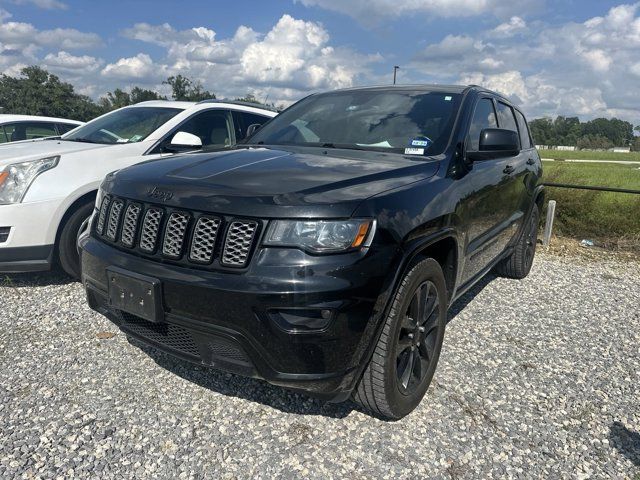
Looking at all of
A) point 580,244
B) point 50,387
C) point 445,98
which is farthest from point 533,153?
point 50,387

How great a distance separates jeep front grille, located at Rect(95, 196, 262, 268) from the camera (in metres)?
2.14

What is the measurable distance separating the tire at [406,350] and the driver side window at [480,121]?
110 centimetres

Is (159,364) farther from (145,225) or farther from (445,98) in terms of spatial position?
(445,98)

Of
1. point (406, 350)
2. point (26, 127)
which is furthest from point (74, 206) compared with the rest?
point (26, 127)

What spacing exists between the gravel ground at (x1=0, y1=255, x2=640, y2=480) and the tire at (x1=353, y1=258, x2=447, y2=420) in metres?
0.17

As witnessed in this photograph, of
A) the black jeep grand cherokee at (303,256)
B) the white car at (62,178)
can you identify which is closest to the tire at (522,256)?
the black jeep grand cherokee at (303,256)

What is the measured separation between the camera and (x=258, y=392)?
9.54 ft

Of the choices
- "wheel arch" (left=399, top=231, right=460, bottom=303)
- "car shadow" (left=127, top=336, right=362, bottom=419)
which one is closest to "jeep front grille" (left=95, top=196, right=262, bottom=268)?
"car shadow" (left=127, top=336, right=362, bottom=419)

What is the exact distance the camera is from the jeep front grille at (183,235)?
84.4 inches

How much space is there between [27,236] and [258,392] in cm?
247

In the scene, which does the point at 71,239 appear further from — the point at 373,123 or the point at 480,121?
the point at 480,121

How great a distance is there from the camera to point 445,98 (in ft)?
11.4

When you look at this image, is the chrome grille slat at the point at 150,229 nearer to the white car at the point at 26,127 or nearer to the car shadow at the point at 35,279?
the car shadow at the point at 35,279

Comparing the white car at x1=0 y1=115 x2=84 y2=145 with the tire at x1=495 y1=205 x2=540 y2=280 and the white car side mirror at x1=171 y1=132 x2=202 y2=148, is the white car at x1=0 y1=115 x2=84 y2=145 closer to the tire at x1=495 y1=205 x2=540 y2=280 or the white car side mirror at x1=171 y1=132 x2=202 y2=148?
the white car side mirror at x1=171 y1=132 x2=202 y2=148
